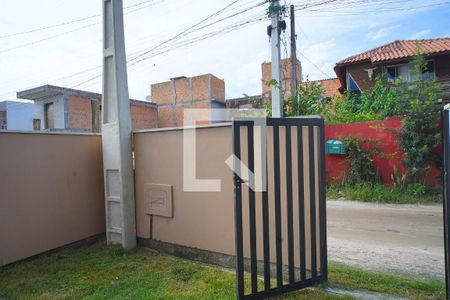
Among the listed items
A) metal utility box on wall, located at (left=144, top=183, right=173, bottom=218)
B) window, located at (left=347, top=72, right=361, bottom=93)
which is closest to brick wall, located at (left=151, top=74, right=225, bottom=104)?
window, located at (left=347, top=72, right=361, bottom=93)

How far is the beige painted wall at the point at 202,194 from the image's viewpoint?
10.4ft

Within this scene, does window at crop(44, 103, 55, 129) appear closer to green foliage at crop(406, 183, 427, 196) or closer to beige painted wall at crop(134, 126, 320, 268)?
beige painted wall at crop(134, 126, 320, 268)

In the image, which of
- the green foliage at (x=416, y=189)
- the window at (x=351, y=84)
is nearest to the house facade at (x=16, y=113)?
the window at (x=351, y=84)

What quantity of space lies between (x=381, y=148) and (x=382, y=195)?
4.32 ft

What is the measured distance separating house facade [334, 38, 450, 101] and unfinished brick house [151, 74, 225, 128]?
32.3 feet

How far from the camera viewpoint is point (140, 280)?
3326 millimetres

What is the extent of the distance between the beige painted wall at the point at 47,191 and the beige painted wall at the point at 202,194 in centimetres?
79

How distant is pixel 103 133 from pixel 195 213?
185 cm

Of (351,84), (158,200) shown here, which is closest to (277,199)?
(158,200)

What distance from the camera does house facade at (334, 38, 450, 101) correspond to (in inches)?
518

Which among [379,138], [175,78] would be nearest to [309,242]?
[379,138]

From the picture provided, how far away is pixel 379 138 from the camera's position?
811cm

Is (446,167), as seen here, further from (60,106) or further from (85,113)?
(85,113)

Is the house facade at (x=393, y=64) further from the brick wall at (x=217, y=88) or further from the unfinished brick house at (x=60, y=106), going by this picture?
the unfinished brick house at (x=60, y=106)
